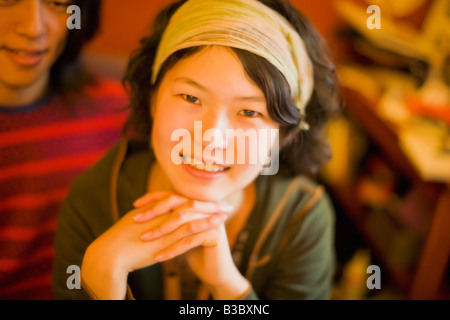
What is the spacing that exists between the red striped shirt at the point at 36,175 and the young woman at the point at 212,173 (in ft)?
0.29

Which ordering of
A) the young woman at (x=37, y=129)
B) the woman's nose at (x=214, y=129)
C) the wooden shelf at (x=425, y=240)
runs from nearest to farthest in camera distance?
the woman's nose at (x=214, y=129)
the young woman at (x=37, y=129)
the wooden shelf at (x=425, y=240)

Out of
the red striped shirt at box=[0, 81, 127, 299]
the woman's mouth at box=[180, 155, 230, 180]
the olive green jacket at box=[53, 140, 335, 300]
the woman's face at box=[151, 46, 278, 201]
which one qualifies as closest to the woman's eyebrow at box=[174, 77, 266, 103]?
the woman's face at box=[151, 46, 278, 201]

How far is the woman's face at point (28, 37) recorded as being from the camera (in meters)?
0.67

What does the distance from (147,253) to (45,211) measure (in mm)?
316

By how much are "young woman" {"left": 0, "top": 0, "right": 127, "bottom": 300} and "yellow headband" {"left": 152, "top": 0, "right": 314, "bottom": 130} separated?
0.23 meters

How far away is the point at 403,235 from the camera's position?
1247 millimetres

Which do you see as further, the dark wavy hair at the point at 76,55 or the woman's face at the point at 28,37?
the dark wavy hair at the point at 76,55

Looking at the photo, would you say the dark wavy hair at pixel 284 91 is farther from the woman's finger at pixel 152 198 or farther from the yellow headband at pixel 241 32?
the woman's finger at pixel 152 198

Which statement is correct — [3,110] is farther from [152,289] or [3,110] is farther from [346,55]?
[346,55]

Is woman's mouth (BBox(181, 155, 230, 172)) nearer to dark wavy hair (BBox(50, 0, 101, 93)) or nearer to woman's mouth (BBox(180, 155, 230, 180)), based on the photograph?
woman's mouth (BBox(180, 155, 230, 180))

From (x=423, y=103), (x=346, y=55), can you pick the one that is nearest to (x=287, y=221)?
(x=423, y=103)

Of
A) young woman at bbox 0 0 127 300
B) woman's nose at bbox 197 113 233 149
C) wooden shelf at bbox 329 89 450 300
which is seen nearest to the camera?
woman's nose at bbox 197 113 233 149

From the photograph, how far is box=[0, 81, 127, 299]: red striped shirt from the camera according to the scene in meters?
0.76

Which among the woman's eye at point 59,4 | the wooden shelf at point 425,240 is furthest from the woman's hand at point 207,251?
the wooden shelf at point 425,240
